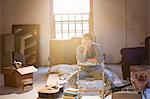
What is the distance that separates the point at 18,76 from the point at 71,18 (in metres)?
2.89

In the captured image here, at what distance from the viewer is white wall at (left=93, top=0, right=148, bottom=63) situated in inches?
285

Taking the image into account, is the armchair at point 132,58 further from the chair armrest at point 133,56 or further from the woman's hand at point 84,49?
the woman's hand at point 84,49

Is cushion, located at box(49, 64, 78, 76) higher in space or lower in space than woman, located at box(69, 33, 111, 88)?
lower

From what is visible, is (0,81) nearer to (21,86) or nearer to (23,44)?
(21,86)

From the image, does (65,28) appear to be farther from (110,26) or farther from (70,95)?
(70,95)

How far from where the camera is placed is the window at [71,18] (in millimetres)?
7402

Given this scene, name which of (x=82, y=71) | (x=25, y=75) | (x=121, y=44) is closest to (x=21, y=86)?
(x=25, y=75)

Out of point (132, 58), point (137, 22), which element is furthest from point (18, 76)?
point (137, 22)

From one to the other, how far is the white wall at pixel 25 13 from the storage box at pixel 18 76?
2.40m

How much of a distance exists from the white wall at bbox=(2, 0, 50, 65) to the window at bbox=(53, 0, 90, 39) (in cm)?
28

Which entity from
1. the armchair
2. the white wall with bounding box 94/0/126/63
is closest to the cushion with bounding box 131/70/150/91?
the armchair

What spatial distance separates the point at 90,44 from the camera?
4.66 metres

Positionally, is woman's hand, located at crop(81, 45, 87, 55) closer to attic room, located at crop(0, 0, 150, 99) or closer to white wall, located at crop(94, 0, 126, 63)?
attic room, located at crop(0, 0, 150, 99)

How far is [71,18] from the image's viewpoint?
24.5 ft
